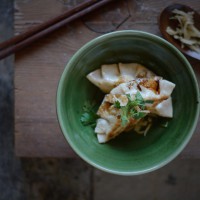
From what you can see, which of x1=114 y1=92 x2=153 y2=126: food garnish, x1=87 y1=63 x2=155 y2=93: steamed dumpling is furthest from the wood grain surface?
x1=114 y1=92 x2=153 y2=126: food garnish

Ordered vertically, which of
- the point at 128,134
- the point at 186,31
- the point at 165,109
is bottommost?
the point at 128,134

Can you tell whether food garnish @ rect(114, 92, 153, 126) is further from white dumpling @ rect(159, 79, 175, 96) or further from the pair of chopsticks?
the pair of chopsticks

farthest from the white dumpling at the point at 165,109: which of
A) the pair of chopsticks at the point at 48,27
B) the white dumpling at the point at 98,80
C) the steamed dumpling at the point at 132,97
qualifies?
the pair of chopsticks at the point at 48,27

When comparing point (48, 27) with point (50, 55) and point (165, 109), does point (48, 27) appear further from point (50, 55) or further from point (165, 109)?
point (165, 109)

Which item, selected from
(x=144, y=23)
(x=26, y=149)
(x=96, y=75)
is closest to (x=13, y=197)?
(x=26, y=149)

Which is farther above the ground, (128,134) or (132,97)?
(132,97)

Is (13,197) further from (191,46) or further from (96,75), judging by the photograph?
(191,46)

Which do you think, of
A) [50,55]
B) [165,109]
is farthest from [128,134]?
[50,55]
